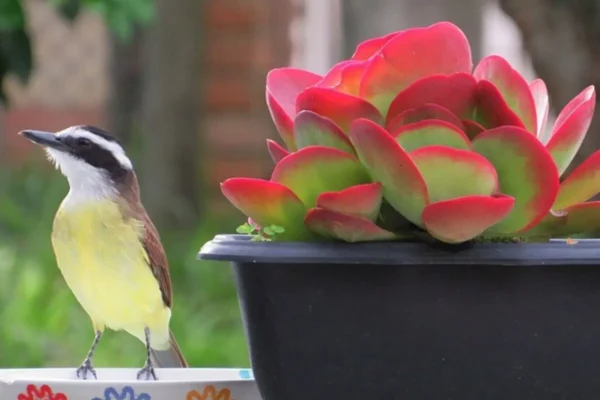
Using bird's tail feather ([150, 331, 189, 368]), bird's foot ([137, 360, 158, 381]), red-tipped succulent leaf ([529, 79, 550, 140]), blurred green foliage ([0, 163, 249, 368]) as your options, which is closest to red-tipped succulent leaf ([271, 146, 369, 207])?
red-tipped succulent leaf ([529, 79, 550, 140])

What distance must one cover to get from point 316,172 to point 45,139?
1.72 ft

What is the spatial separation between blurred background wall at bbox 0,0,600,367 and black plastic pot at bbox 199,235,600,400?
2.09 m

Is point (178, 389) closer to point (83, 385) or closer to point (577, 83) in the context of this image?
point (83, 385)

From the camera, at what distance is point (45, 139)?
57.5 inches

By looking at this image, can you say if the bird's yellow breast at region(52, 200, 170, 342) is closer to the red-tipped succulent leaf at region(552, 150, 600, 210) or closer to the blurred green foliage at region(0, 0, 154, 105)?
the red-tipped succulent leaf at region(552, 150, 600, 210)

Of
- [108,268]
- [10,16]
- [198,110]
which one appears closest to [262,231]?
[108,268]

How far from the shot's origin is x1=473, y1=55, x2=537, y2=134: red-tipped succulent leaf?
1101mm

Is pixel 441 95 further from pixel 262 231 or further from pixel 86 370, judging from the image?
pixel 86 370

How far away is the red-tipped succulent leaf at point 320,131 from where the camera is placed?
106 cm

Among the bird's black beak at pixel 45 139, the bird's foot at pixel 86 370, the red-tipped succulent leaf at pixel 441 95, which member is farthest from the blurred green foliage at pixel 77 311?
the red-tipped succulent leaf at pixel 441 95

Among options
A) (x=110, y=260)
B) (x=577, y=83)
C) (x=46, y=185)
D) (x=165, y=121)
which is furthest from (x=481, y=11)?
(x=46, y=185)

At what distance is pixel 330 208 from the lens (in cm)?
103

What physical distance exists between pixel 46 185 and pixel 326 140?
6598 millimetres

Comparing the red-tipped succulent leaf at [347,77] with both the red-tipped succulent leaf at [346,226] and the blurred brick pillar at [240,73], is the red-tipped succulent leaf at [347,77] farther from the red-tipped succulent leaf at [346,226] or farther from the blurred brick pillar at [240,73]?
the blurred brick pillar at [240,73]
